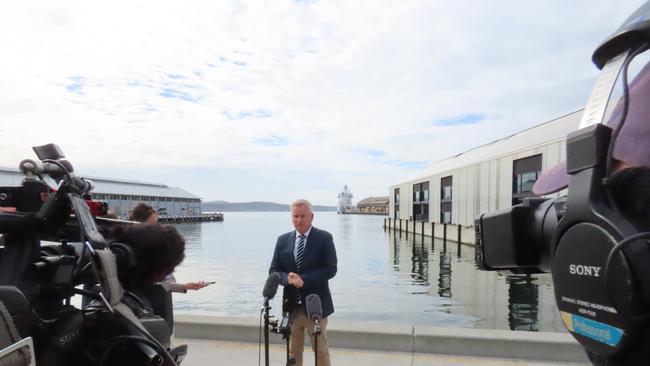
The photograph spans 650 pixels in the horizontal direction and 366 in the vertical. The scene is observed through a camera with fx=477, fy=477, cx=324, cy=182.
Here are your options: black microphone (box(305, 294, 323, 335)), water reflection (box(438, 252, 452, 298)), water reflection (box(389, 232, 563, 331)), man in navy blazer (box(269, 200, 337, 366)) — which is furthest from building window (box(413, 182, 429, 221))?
black microphone (box(305, 294, 323, 335))

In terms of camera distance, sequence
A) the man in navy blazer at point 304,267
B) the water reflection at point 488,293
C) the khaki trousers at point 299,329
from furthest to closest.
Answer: the water reflection at point 488,293 → the khaki trousers at point 299,329 → the man in navy blazer at point 304,267

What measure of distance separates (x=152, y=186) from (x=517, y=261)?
4115 inches

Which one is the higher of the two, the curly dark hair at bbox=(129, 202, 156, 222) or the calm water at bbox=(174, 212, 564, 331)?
the curly dark hair at bbox=(129, 202, 156, 222)

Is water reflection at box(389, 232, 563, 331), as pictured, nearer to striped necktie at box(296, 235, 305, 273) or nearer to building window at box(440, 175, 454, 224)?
striped necktie at box(296, 235, 305, 273)

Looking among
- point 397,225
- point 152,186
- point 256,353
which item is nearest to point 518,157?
point 256,353

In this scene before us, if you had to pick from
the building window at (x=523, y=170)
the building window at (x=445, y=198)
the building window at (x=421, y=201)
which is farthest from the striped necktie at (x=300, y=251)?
the building window at (x=421, y=201)

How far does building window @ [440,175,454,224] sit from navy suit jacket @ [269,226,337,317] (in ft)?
141

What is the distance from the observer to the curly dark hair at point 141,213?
4.24 meters

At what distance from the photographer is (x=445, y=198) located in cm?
4794

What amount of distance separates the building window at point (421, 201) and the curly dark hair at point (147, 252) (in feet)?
180

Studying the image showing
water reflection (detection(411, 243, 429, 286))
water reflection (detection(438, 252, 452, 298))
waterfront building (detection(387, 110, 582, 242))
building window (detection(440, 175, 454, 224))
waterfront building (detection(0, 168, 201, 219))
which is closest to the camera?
water reflection (detection(438, 252, 452, 298))

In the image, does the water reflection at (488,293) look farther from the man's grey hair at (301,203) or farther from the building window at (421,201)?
the building window at (421,201)

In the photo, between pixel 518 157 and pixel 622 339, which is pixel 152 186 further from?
pixel 622 339

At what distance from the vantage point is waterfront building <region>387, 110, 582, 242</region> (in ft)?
95.1
